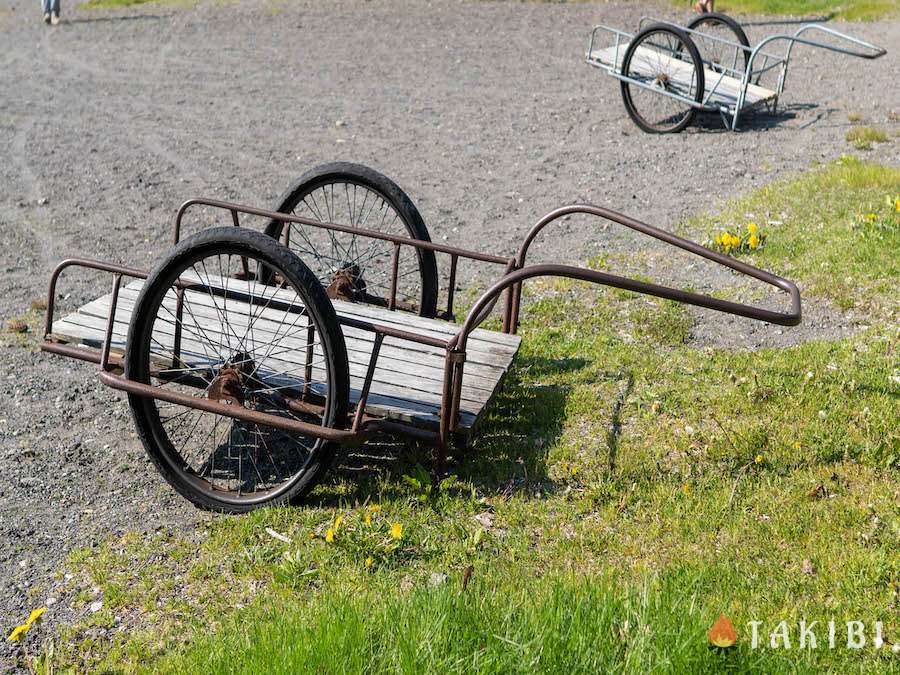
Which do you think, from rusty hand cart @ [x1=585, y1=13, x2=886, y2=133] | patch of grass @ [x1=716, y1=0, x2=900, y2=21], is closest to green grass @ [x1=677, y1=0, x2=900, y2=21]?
patch of grass @ [x1=716, y1=0, x2=900, y2=21]

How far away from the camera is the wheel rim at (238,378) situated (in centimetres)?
425

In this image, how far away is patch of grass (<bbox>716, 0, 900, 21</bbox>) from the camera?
1539cm

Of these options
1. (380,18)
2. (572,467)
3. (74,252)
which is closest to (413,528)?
(572,467)

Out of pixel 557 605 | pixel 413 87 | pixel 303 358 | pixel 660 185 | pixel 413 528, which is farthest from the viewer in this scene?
pixel 413 87

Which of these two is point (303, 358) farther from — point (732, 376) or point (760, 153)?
point (760, 153)

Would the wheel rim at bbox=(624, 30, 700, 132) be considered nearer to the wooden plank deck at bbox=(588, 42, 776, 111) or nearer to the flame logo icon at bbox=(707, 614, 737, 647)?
the wooden plank deck at bbox=(588, 42, 776, 111)

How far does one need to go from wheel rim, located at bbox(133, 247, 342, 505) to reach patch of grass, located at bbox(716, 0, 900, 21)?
13.3m

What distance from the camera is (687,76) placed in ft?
34.1

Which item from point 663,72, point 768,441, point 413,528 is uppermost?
point 663,72

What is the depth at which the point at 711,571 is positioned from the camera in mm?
3631

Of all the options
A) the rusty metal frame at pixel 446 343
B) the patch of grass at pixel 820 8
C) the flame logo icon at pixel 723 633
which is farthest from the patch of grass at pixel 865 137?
the flame logo icon at pixel 723 633

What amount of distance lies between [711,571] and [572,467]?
898mm

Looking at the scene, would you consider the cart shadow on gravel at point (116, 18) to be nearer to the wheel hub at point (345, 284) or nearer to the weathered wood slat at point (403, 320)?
the wheel hub at point (345, 284)

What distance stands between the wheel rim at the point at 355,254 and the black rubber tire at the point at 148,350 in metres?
1.21
